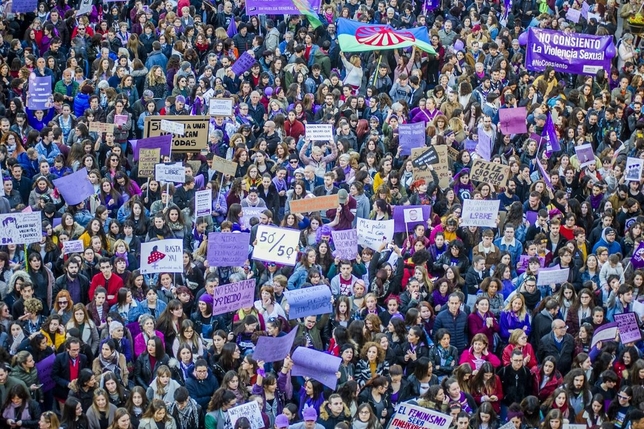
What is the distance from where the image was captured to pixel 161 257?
15852mm

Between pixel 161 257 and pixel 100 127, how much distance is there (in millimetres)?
4099

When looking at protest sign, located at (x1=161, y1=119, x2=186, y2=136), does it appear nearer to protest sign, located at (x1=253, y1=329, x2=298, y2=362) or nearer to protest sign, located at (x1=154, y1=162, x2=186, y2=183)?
protest sign, located at (x1=154, y1=162, x2=186, y2=183)

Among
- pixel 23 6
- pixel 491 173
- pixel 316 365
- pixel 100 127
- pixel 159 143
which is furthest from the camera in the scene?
pixel 23 6

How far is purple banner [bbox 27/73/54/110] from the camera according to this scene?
2038 cm

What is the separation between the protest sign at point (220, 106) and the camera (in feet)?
65.9

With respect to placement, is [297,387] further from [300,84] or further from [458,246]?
[300,84]

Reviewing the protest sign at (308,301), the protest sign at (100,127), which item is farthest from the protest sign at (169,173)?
the protest sign at (308,301)

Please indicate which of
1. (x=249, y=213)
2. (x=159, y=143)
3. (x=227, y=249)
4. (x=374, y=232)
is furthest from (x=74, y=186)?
(x=374, y=232)

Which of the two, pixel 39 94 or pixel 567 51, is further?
pixel 567 51

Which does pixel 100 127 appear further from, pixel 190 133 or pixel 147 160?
pixel 190 133

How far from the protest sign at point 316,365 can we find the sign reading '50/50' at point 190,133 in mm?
6244

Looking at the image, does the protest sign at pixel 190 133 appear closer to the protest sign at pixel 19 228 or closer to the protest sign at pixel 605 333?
the protest sign at pixel 19 228

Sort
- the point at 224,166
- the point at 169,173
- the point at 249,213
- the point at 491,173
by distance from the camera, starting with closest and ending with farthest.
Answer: the point at 249,213, the point at 169,173, the point at 224,166, the point at 491,173

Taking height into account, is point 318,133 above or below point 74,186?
below
